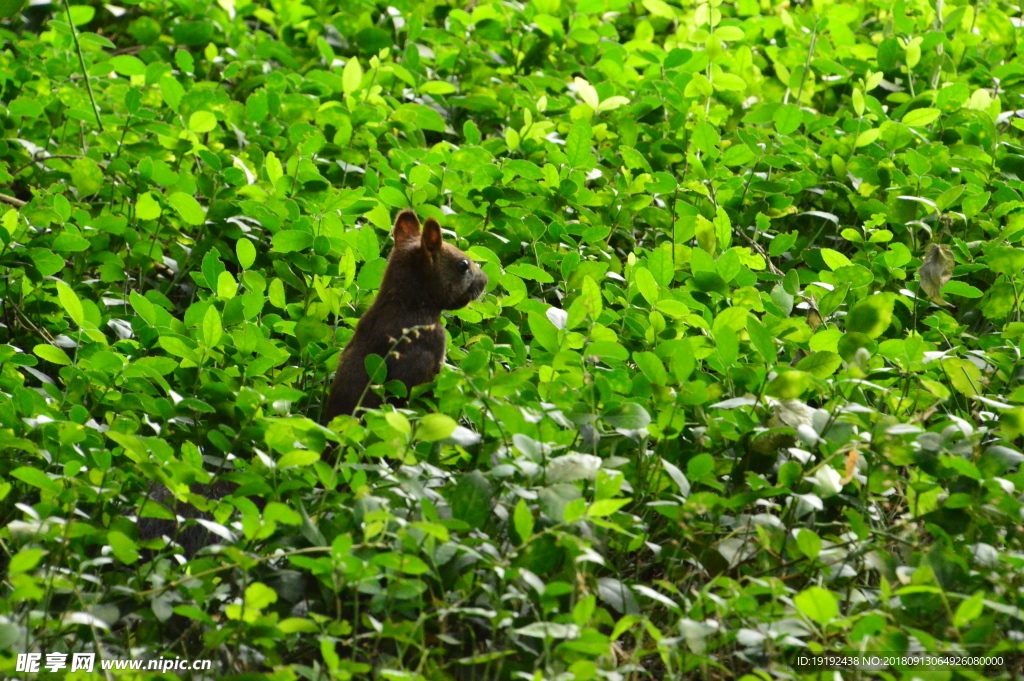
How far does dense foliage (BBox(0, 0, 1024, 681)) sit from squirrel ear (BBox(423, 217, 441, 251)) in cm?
21

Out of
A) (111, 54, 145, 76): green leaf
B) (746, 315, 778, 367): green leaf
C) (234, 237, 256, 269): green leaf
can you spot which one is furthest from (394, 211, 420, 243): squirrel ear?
(111, 54, 145, 76): green leaf

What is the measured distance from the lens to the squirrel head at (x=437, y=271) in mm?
3934

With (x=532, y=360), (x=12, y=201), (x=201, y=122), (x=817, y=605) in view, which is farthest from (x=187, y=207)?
(x=817, y=605)

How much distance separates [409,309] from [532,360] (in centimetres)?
57

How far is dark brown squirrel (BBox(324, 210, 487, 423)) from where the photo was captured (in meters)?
3.64

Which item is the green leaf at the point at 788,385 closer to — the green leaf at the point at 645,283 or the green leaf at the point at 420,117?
the green leaf at the point at 645,283

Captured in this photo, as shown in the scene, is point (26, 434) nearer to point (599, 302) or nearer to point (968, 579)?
point (599, 302)

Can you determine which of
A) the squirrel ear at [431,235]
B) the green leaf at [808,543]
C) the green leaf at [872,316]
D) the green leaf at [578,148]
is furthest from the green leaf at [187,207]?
the green leaf at [808,543]

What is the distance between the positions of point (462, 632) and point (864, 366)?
1.29m

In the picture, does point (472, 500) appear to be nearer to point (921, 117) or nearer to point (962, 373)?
point (962, 373)

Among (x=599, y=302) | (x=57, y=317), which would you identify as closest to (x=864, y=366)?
(x=599, y=302)

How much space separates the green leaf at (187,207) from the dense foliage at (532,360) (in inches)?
0.5

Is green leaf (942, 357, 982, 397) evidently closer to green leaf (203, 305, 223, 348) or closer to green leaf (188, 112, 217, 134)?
green leaf (203, 305, 223, 348)

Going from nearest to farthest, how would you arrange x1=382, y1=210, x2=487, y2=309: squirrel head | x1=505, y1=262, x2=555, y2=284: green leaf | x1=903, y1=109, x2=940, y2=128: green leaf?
x1=505, y1=262, x2=555, y2=284: green leaf → x1=382, y1=210, x2=487, y2=309: squirrel head → x1=903, y1=109, x2=940, y2=128: green leaf
